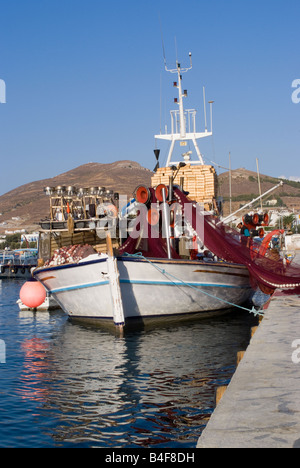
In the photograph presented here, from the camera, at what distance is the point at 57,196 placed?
2392 cm

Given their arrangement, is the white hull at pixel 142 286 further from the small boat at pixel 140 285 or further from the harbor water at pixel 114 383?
the harbor water at pixel 114 383

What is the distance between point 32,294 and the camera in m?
24.2

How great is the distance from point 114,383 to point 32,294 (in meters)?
13.7

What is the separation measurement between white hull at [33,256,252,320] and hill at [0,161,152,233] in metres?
→ 107

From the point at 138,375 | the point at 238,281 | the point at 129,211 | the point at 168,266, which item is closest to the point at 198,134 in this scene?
the point at 129,211

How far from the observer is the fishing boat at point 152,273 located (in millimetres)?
17078

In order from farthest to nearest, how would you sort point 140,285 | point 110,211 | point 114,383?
1. point 110,211
2. point 140,285
3. point 114,383

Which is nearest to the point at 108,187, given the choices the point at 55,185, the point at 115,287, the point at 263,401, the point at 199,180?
the point at 55,185

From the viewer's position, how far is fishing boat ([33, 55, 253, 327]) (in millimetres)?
17078

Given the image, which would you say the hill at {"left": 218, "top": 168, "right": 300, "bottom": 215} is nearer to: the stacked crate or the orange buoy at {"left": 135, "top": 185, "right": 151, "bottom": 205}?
the stacked crate

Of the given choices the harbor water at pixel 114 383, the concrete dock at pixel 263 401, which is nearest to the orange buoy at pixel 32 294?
the harbor water at pixel 114 383

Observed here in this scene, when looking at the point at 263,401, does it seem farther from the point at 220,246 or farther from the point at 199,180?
the point at 199,180

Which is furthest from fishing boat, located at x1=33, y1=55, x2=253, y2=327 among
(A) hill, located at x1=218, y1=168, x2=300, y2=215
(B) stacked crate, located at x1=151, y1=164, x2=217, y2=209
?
(A) hill, located at x1=218, y1=168, x2=300, y2=215
